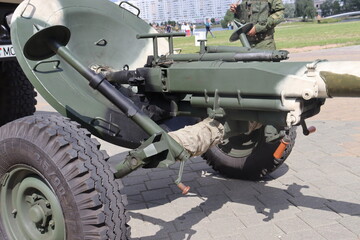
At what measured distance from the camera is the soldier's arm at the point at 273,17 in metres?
5.43

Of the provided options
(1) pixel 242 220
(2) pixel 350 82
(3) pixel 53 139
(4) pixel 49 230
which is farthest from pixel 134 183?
(2) pixel 350 82

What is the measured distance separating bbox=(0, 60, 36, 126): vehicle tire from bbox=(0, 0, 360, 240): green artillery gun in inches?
79.0

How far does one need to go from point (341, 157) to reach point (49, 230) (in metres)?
3.28

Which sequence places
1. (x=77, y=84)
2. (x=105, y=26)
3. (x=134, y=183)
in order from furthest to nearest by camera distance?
(x=134, y=183) < (x=105, y=26) < (x=77, y=84)

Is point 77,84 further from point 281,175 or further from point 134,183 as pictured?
point 281,175

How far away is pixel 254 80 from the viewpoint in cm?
264

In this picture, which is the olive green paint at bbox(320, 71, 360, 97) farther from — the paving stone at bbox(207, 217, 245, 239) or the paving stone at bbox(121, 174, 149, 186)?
the paving stone at bbox(121, 174, 149, 186)

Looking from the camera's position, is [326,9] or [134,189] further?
[326,9]

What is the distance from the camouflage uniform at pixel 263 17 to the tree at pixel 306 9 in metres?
76.1

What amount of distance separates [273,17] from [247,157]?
6.87 ft

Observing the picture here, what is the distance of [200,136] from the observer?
2885 mm

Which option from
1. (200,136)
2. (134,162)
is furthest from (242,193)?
(134,162)

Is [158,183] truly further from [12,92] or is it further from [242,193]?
[12,92]

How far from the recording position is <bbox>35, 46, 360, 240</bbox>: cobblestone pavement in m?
3.39
